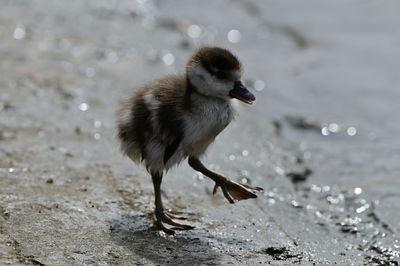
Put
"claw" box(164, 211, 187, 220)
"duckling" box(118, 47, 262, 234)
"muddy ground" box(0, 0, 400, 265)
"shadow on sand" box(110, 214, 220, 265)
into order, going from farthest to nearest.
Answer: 1. "claw" box(164, 211, 187, 220)
2. "duckling" box(118, 47, 262, 234)
3. "muddy ground" box(0, 0, 400, 265)
4. "shadow on sand" box(110, 214, 220, 265)

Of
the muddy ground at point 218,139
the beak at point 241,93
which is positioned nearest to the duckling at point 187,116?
the beak at point 241,93

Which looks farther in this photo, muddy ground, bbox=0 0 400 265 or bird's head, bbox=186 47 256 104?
bird's head, bbox=186 47 256 104

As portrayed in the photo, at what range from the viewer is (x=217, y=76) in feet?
16.7

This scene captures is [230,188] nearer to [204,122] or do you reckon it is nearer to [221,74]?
[204,122]

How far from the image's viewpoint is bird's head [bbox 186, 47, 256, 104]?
5.07 metres

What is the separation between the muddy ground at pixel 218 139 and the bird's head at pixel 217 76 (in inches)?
13.5

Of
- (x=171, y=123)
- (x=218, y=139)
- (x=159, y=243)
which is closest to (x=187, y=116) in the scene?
(x=171, y=123)

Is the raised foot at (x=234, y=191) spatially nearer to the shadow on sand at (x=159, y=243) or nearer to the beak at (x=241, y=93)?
the shadow on sand at (x=159, y=243)

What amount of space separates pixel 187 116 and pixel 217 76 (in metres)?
0.32

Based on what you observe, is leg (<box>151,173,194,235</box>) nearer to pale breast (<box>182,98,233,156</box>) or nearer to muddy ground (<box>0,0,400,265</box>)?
muddy ground (<box>0,0,400,265</box>)

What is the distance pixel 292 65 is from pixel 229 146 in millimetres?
2816

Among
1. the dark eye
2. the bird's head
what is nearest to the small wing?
the bird's head

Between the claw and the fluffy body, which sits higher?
the fluffy body

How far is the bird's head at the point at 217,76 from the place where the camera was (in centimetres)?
507
